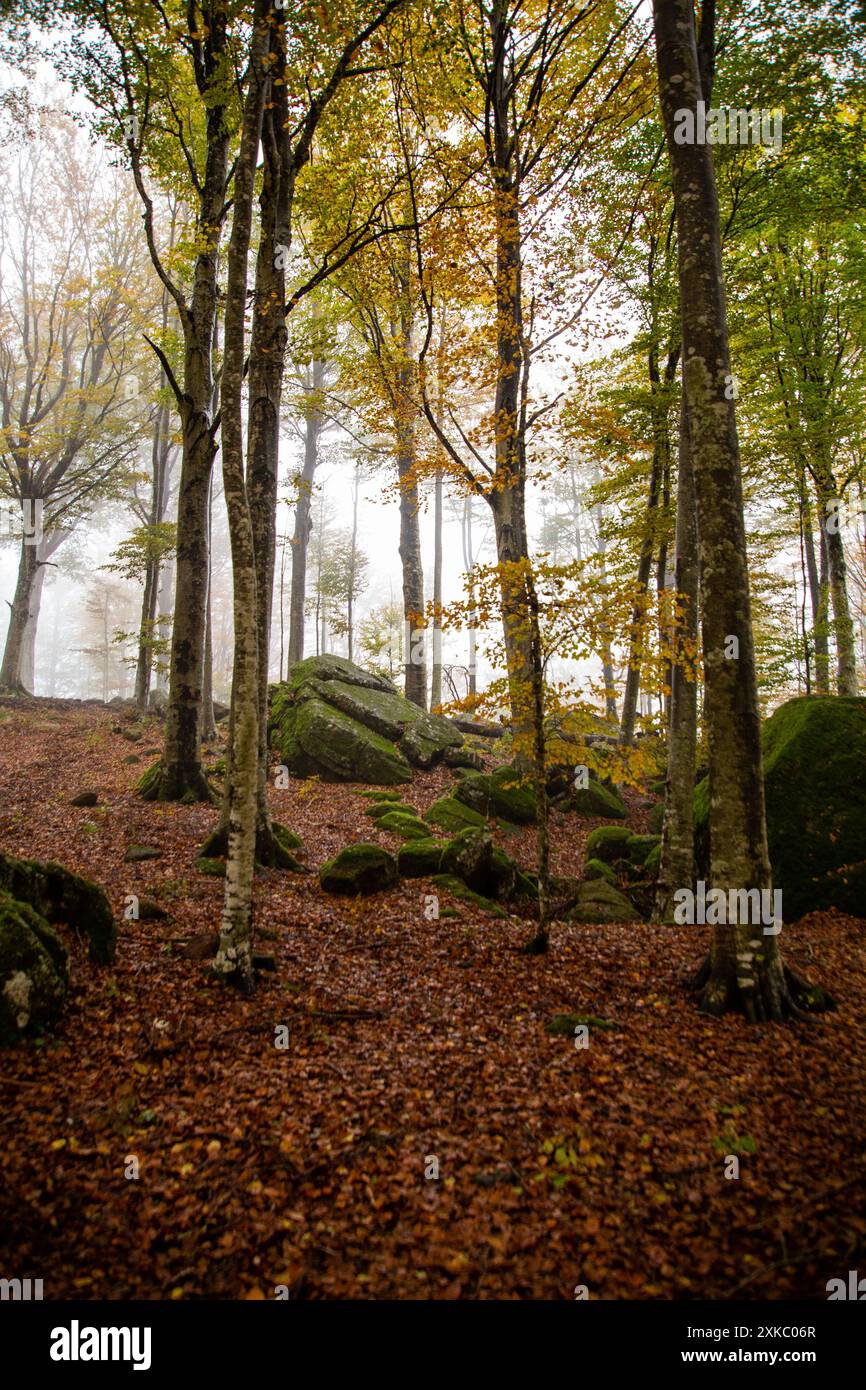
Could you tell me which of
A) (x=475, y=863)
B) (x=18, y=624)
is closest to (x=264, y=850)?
(x=475, y=863)

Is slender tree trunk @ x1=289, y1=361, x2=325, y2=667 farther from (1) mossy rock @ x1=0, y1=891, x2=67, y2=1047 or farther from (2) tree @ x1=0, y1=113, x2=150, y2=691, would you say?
(1) mossy rock @ x1=0, y1=891, x2=67, y2=1047

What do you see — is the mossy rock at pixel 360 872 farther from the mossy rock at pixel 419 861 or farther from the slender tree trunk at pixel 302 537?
the slender tree trunk at pixel 302 537

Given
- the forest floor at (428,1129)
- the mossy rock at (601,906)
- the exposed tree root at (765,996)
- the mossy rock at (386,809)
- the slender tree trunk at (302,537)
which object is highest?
the slender tree trunk at (302,537)

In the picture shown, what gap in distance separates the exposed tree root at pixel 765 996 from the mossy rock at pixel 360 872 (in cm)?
420

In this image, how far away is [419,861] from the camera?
28.5 ft

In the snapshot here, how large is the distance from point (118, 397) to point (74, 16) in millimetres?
15319

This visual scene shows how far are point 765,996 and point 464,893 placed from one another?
157 inches

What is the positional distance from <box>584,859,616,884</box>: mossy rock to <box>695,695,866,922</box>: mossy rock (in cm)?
138

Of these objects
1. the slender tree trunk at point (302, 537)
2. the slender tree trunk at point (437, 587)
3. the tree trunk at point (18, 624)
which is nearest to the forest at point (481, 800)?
the tree trunk at point (18, 624)

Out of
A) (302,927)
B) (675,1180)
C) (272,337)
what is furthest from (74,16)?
(675,1180)

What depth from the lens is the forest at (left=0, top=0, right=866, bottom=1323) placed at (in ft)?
10.3

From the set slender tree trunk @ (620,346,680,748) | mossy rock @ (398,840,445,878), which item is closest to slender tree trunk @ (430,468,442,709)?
slender tree trunk @ (620,346,680,748)

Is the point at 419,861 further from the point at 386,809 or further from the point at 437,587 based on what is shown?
the point at 437,587

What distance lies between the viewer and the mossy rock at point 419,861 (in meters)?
8.64
